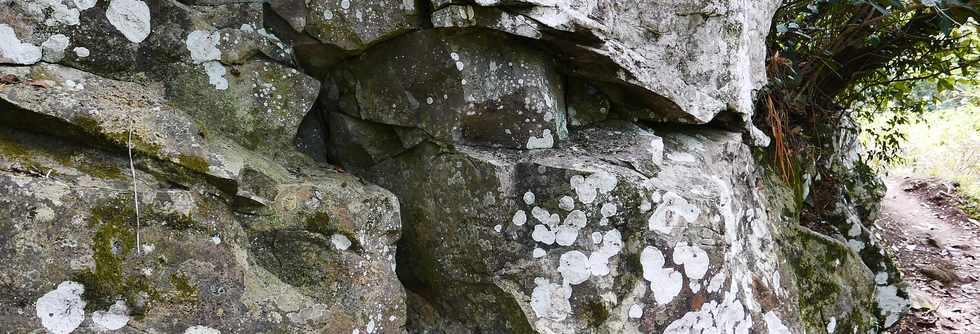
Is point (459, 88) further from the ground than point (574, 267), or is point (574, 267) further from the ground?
point (459, 88)

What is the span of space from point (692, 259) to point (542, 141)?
900 millimetres

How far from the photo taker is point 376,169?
3184 mm

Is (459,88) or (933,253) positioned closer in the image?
(459,88)

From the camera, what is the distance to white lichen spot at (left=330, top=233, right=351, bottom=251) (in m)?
2.65

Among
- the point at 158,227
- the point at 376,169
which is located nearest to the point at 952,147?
the point at 376,169

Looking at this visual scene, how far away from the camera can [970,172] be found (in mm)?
10141

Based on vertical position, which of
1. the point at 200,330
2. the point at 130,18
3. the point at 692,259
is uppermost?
the point at 130,18

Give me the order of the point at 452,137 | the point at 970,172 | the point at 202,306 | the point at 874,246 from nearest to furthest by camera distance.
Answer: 1. the point at 202,306
2. the point at 452,137
3. the point at 874,246
4. the point at 970,172

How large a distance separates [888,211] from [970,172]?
216cm

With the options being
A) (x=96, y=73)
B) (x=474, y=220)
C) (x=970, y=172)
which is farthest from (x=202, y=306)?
(x=970, y=172)

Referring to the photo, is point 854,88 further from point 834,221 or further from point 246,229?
point 246,229

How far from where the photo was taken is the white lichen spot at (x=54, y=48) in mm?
2320

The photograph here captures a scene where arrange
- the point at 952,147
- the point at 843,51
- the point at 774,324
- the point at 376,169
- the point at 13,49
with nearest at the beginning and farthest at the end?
the point at 13,49 < the point at 376,169 < the point at 774,324 < the point at 843,51 < the point at 952,147

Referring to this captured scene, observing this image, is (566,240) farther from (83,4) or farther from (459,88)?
(83,4)
